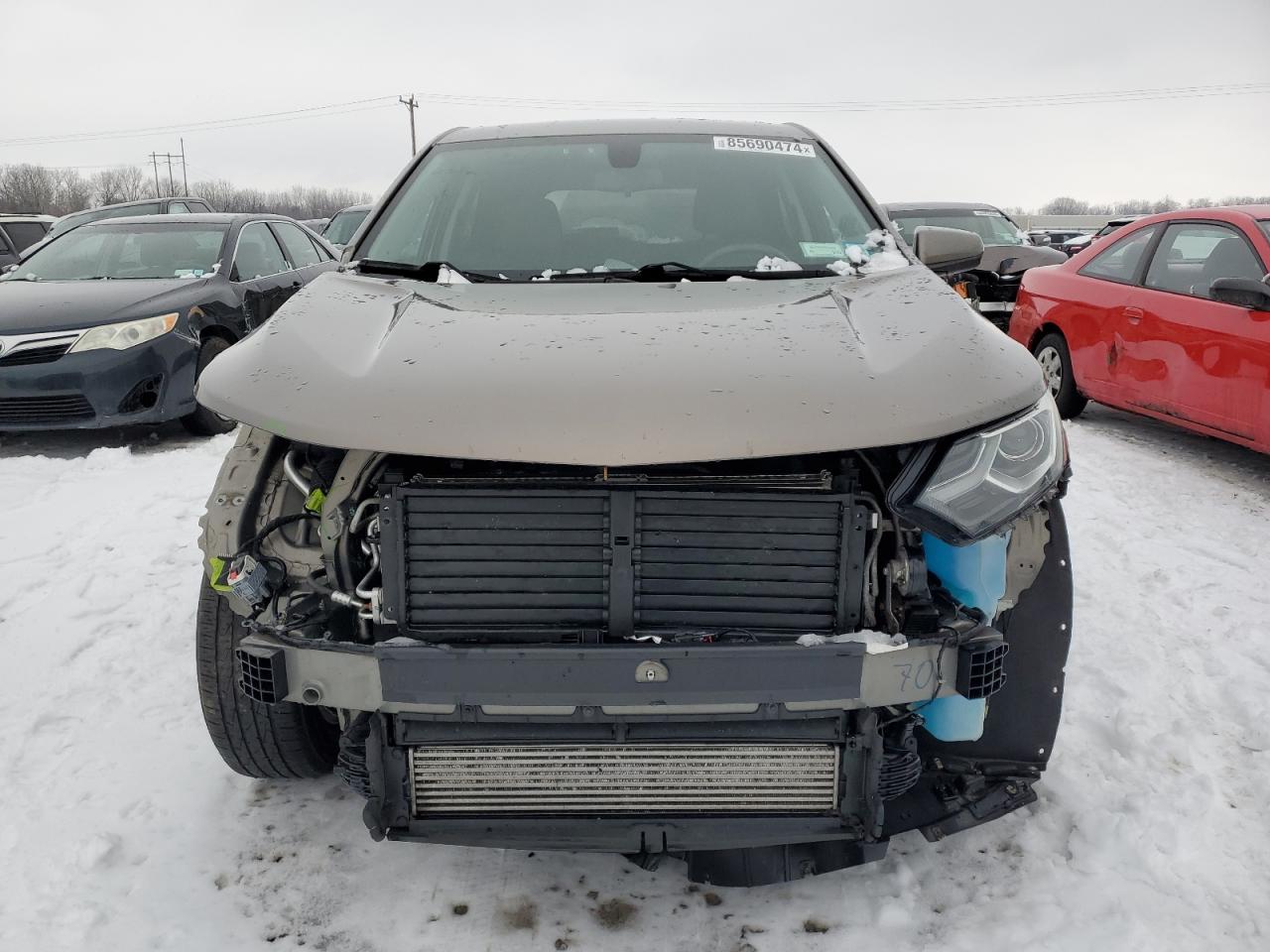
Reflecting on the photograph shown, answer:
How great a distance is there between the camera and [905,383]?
6.11ft

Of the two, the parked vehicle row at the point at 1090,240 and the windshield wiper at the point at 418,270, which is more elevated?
the windshield wiper at the point at 418,270

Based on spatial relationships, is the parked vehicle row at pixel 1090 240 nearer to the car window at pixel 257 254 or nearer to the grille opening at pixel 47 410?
the car window at pixel 257 254

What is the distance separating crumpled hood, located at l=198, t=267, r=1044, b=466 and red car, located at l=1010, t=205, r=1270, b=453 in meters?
3.59

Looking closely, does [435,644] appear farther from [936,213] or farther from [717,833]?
[936,213]

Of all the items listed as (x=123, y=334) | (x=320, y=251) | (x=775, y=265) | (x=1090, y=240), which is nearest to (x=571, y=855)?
(x=775, y=265)

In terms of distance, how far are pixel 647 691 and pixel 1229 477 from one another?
4987mm

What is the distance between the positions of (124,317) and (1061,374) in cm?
636

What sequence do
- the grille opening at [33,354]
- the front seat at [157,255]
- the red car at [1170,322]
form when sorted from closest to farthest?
the red car at [1170,322], the grille opening at [33,354], the front seat at [157,255]

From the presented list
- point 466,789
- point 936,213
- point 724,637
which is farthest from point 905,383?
point 936,213

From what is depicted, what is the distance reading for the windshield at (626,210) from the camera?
2.73 meters

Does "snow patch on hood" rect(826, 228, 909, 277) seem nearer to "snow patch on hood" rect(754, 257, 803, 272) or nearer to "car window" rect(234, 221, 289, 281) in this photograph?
"snow patch on hood" rect(754, 257, 803, 272)

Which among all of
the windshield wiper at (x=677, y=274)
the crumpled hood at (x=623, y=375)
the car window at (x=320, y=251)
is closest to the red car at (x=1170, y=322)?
the windshield wiper at (x=677, y=274)

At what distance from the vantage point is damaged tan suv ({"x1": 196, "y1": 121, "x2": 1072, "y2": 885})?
1.78 meters

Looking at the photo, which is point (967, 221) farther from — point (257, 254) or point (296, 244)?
point (257, 254)
